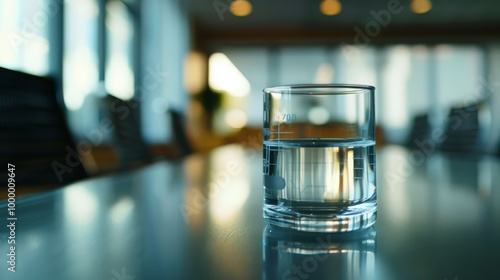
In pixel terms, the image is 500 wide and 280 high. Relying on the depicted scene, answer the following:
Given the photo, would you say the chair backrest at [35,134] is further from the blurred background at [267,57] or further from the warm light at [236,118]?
the warm light at [236,118]

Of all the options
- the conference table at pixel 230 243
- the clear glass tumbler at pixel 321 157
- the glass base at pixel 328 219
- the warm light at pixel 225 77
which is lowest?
the conference table at pixel 230 243

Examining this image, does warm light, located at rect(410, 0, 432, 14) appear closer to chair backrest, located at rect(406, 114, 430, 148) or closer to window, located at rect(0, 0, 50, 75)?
chair backrest, located at rect(406, 114, 430, 148)

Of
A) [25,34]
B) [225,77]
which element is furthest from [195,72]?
[25,34]

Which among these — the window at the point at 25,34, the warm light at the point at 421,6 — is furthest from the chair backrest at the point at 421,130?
the warm light at the point at 421,6

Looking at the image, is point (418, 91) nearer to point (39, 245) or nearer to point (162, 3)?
point (162, 3)

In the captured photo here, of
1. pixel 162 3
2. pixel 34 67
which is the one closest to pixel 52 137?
pixel 34 67

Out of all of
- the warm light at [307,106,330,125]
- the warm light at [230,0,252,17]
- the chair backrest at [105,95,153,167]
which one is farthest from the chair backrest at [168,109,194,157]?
the warm light at [230,0,252,17]
